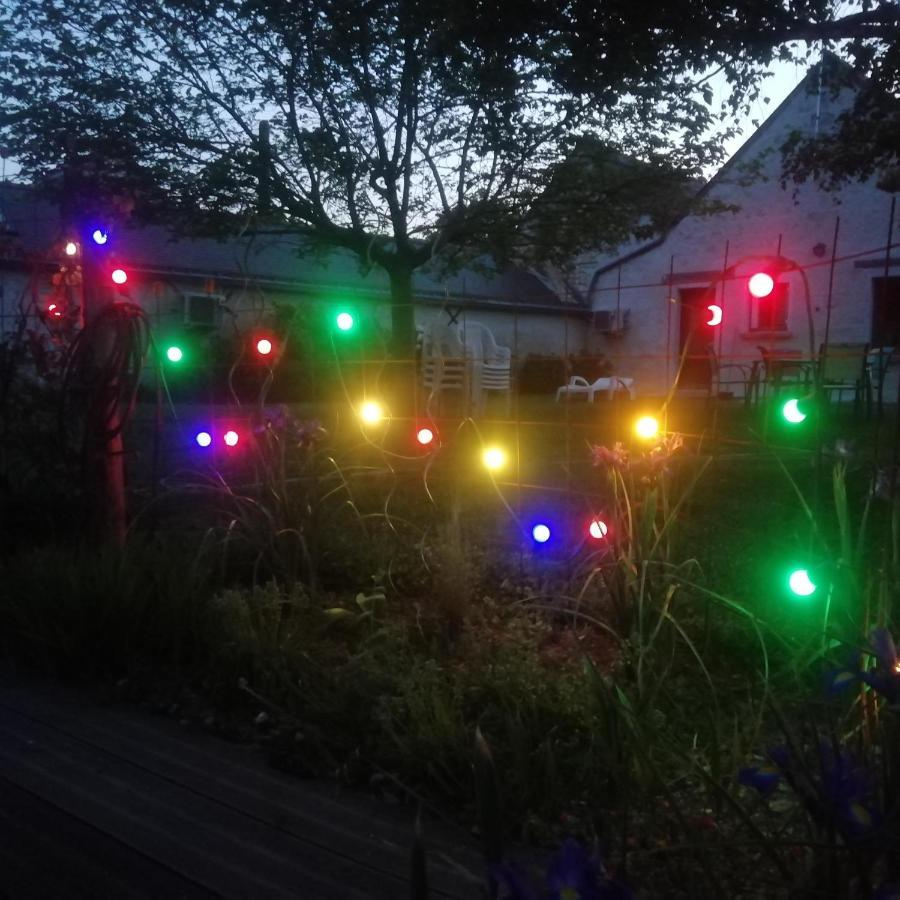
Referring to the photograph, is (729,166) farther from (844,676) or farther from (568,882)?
(568,882)

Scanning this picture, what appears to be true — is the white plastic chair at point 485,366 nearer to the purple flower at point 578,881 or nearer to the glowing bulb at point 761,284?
the glowing bulb at point 761,284

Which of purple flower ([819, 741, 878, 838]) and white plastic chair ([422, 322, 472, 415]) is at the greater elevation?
white plastic chair ([422, 322, 472, 415])

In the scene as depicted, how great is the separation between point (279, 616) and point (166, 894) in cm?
156

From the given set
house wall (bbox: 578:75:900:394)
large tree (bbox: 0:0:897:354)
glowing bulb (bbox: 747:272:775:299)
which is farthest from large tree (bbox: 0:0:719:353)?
glowing bulb (bbox: 747:272:775:299)

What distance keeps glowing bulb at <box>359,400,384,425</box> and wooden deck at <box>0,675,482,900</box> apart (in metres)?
2.11

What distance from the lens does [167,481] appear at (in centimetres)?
616

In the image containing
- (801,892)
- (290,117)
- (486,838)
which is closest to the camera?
(486,838)

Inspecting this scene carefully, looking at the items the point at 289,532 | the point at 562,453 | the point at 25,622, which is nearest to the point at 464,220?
the point at 562,453

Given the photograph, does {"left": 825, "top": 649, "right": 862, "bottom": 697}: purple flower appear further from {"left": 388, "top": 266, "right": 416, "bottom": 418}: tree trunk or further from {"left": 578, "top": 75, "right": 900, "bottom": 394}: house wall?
{"left": 578, "top": 75, "right": 900, "bottom": 394}: house wall

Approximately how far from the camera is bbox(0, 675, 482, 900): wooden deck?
237 cm

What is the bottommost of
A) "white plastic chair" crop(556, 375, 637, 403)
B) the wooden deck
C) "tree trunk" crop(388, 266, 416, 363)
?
the wooden deck

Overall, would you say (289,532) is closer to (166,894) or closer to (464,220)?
(166,894)

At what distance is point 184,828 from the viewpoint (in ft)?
8.67

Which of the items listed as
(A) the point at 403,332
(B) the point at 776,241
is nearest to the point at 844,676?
(A) the point at 403,332
